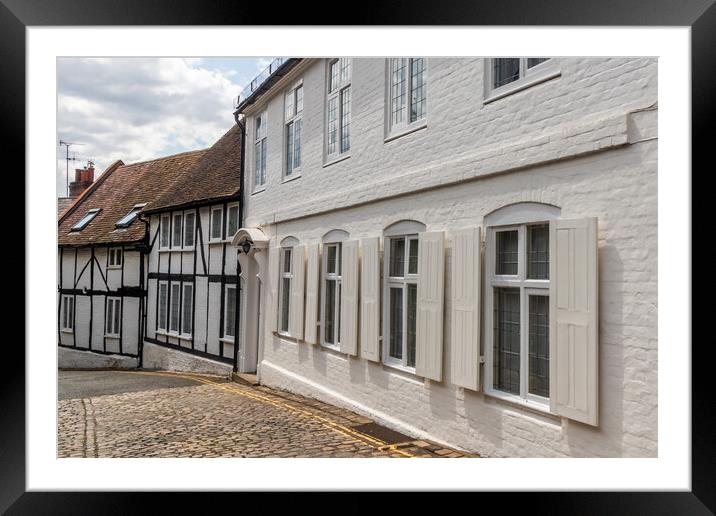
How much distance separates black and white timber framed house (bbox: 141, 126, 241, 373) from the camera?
10.5 m

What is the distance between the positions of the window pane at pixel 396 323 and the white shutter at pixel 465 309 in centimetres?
104

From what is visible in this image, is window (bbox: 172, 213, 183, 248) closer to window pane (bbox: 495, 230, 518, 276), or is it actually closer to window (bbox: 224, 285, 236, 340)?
window (bbox: 224, 285, 236, 340)

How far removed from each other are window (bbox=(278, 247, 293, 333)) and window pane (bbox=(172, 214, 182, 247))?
13.6 feet

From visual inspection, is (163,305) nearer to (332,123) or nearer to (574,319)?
(332,123)

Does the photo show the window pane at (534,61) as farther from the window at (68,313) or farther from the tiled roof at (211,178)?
the window at (68,313)

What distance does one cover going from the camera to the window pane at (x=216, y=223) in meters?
10.9

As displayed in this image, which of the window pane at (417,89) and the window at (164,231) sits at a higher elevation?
the window pane at (417,89)

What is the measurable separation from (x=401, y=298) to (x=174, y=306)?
751cm

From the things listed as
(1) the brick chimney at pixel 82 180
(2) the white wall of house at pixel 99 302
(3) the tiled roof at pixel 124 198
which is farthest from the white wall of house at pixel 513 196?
(1) the brick chimney at pixel 82 180

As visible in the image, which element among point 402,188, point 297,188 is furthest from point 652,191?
point 297,188

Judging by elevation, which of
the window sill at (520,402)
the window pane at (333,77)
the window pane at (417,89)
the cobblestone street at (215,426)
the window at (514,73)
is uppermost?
the window pane at (333,77)

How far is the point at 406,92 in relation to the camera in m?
5.77

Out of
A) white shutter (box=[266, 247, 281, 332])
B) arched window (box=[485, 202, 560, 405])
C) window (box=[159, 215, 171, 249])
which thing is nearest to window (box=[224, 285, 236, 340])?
white shutter (box=[266, 247, 281, 332])

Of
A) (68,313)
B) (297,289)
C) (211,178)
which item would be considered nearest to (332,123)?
(297,289)
